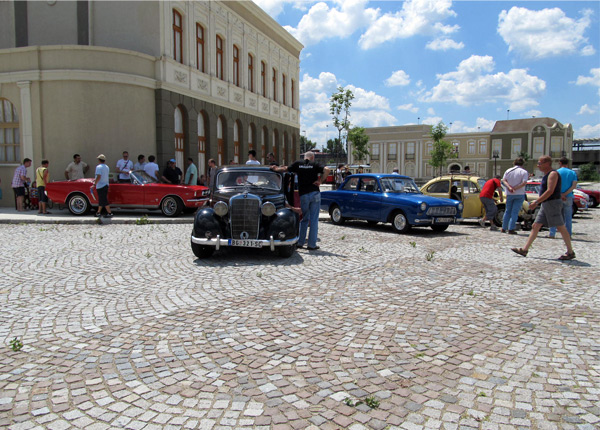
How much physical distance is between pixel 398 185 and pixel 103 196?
8.71 m

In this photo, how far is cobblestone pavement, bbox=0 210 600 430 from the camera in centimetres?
290

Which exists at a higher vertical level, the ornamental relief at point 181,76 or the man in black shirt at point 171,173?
the ornamental relief at point 181,76

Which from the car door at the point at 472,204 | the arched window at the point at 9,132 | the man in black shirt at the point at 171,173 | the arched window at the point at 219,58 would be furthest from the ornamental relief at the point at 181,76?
the car door at the point at 472,204

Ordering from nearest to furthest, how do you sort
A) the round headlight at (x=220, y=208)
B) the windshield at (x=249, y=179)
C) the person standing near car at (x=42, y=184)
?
1. the round headlight at (x=220, y=208)
2. the windshield at (x=249, y=179)
3. the person standing near car at (x=42, y=184)

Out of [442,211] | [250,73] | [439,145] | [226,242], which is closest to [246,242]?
[226,242]

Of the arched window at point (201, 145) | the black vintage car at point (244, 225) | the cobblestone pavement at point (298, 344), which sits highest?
the arched window at point (201, 145)

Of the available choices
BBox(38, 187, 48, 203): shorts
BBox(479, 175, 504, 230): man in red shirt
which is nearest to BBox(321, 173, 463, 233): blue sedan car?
BBox(479, 175, 504, 230): man in red shirt

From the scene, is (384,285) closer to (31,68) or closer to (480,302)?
(480,302)

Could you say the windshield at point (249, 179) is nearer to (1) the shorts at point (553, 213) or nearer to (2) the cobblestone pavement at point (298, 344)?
(2) the cobblestone pavement at point (298, 344)

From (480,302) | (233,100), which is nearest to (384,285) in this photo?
(480,302)

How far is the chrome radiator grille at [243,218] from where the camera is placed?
7.86 metres

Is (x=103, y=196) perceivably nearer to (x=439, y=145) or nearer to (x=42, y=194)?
(x=42, y=194)

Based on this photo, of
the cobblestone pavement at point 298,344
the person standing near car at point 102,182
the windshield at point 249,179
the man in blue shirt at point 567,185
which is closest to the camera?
the cobblestone pavement at point 298,344

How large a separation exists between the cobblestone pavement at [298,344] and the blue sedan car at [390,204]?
13.8 feet
